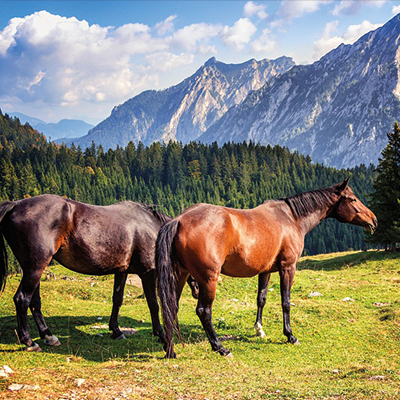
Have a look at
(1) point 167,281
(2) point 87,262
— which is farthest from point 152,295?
(2) point 87,262

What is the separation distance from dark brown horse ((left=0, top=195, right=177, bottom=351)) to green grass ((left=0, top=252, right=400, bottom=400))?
1.03 metres

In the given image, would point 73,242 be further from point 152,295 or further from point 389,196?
point 389,196

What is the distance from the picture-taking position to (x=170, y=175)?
15588 centimetres

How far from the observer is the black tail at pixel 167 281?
7.80 metres

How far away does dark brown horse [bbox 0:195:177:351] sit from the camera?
313 inches

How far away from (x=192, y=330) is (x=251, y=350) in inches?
84.9

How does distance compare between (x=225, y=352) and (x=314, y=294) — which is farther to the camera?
(x=314, y=294)

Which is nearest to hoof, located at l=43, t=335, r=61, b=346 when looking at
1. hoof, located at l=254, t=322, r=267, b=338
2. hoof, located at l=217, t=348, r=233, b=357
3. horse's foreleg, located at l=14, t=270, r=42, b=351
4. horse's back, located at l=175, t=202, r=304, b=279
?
horse's foreleg, located at l=14, t=270, r=42, b=351

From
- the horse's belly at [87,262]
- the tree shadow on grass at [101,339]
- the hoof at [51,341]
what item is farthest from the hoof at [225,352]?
the hoof at [51,341]

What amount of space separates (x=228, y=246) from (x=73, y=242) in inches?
135

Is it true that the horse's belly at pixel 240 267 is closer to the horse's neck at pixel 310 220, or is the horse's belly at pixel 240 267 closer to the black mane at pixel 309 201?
the horse's neck at pixel 310 220

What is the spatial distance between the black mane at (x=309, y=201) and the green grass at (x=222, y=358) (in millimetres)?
3146

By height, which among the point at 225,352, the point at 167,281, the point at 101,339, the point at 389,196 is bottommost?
the point at 225,352

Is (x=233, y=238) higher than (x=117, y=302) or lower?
higher
